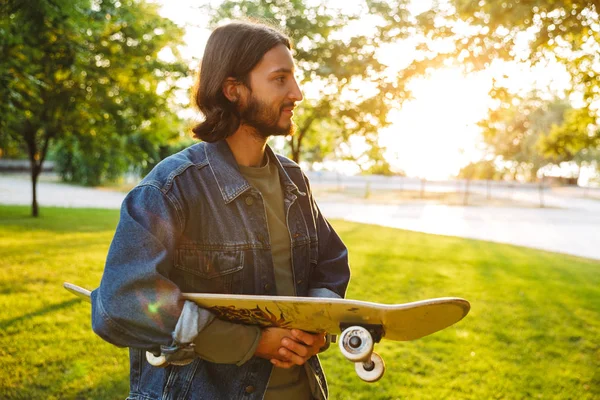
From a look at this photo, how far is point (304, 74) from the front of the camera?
9664 mm

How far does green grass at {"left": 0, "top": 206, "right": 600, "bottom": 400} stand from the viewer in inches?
162

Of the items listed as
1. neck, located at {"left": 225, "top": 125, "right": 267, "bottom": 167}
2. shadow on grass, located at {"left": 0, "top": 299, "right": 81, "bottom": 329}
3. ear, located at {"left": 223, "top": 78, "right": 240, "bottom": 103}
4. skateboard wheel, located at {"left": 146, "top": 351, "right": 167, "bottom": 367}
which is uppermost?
ear, located at {"left": 223, "top": 78, "right": 240, "bottom": 103}

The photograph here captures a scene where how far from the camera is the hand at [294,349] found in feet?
4.89

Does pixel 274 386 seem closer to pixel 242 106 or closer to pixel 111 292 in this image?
pixel 111 292

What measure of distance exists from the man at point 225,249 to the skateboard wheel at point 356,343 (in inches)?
8.8

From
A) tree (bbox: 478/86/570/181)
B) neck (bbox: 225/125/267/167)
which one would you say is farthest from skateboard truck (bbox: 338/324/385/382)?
tree (bbox: 478/86/570/181)

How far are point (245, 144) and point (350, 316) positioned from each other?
72 cm

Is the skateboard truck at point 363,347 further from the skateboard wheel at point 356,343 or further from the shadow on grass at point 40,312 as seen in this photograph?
the shadow on grass at point 40,312

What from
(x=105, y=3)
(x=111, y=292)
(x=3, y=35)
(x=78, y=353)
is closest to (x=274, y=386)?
(x=111, y=292)

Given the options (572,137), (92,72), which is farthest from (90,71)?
(572,137)

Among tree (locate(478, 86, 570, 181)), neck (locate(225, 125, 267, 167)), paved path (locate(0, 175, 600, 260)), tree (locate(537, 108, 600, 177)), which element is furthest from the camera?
tree (locate(478, 86, 570, 181))

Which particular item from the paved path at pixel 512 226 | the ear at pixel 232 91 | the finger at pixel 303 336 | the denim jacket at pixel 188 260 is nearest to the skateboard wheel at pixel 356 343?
the finger at pixel 303 336

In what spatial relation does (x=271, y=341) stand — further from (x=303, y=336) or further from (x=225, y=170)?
(x=225, y=170)

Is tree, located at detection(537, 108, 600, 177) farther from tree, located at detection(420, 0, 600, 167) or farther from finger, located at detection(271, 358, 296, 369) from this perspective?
finger, located at detection(271, 358, 296, 369)
